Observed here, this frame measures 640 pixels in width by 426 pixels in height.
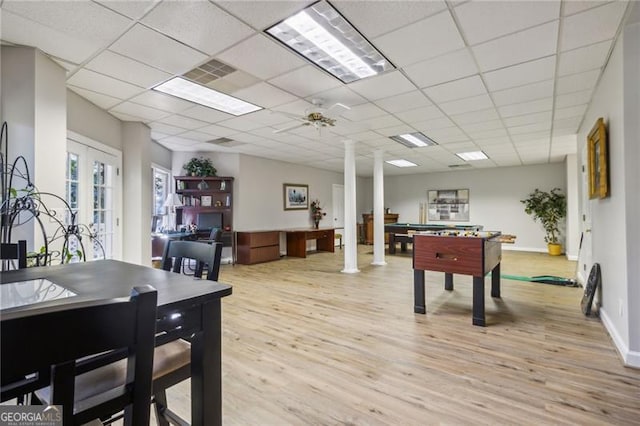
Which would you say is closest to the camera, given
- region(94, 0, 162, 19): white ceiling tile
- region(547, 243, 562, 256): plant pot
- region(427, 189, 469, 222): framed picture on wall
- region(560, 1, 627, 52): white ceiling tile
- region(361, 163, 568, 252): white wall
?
region(94, 0, 162, 19): white ceiling tile

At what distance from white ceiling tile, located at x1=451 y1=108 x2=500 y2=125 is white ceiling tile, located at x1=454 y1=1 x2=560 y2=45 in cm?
202

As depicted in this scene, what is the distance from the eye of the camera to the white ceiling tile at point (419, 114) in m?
4.20

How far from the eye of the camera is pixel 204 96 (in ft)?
12.5

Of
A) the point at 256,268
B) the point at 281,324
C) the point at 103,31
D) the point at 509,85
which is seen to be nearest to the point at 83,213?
the point at 103,31

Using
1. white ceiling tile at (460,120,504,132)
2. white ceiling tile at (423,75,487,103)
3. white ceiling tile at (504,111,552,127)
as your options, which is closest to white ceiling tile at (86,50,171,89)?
white ceiling tile at (423,75,487,103)

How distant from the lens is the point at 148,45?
8.45 ft

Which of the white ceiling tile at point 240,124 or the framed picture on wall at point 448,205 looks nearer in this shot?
the white ceiling tile at point 240,124

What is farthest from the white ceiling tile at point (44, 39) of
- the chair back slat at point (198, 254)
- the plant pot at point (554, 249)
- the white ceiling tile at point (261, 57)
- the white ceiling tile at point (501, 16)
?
the plant pot at point (554, 249)

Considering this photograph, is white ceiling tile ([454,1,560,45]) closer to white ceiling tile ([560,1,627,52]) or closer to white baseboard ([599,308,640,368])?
white ceiling tile ([560,1,627,52])

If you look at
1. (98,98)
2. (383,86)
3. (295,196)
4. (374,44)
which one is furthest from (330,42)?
(295,196)

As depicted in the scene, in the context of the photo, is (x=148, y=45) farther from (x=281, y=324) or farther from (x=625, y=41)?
(x=625, y=41)

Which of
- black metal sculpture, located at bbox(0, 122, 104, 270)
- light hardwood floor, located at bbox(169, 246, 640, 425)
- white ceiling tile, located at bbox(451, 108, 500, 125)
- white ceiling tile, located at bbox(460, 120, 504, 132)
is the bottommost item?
light hardwood floor, located at bbox(169, 246, 640, 425)

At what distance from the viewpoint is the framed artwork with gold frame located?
110 inches

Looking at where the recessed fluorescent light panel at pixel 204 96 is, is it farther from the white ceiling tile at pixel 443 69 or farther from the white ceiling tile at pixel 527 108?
the white ceiling tile at pixel 527 108
